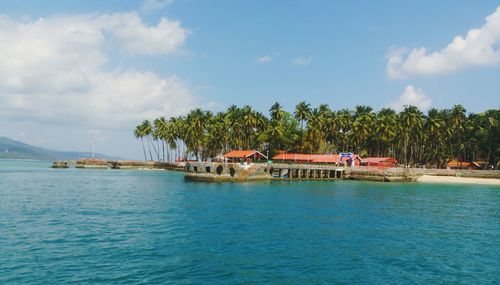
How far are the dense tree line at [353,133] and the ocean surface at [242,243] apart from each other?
75.5 m

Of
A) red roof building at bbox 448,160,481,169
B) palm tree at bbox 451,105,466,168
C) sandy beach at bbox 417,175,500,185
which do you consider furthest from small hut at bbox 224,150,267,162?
red roof building at bbox 448,160,481,169

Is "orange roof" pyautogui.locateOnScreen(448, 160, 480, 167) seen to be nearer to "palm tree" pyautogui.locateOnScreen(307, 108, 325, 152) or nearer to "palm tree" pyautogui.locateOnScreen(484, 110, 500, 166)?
"palm tree" pyautogui.locateOnScreen(484, 110, 500, 166)

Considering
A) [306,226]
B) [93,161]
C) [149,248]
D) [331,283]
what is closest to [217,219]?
[306,226]

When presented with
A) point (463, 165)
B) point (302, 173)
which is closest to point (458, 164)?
point (463, 165)

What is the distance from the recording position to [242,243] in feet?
94.4

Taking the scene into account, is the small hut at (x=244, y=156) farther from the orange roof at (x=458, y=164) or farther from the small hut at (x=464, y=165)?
the orange roof at (x=458, y=164)

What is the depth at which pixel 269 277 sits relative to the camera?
2145 centimetres

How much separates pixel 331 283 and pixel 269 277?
10.6 feet

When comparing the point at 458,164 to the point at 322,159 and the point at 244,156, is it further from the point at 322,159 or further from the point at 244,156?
the point at 244,156

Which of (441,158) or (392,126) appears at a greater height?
(392,126)

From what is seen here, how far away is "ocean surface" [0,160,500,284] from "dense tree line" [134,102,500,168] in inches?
2971

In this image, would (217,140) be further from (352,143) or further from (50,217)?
(50,217)

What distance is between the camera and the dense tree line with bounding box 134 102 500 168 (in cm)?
12125

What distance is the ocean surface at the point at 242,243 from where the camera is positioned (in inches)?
859
